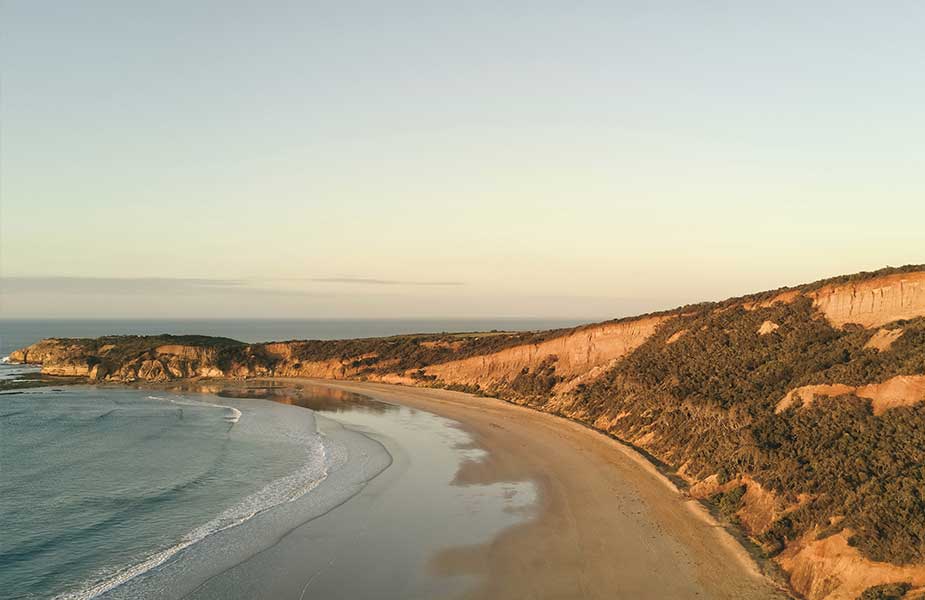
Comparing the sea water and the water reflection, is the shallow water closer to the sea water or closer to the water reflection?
the sea water

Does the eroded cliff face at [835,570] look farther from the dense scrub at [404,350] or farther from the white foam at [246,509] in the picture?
the dense scrub at [404,350]

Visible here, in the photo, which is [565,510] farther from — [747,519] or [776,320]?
Answer: [776,320]

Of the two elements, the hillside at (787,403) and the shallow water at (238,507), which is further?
the shallow water at (238,507)

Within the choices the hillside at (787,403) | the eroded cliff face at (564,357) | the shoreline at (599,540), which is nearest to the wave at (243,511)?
the shoreline at (599,540)

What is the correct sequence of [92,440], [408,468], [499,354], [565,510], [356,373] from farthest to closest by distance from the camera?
[356,373], [499,354], [92,440], [408,468], [565,510]

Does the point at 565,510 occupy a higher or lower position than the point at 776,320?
lower

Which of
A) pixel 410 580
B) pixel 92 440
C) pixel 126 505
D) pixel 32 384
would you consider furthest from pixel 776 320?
pixel 32 384

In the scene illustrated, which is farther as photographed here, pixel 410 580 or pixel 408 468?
pixel 408 468

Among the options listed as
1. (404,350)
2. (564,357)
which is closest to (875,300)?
(564,357)
